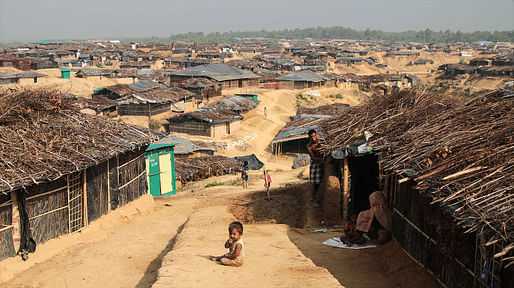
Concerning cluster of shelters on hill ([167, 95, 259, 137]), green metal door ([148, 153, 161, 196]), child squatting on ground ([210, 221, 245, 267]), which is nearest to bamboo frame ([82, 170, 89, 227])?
child squatting on ground ([210, 221, 245, 267])

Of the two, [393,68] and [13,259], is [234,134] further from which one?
[393,68]

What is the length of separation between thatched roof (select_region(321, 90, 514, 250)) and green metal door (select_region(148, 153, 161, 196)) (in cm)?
635

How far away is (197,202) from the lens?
14.2 meters

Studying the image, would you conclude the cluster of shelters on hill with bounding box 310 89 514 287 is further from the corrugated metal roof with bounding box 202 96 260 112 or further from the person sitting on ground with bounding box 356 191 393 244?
the corrugated metal roof with bounding box 202 96 260 112

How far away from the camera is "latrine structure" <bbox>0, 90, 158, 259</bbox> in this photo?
8.71 metres

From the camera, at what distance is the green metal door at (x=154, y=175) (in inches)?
621

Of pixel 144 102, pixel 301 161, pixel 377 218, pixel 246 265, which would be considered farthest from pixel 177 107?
pixel 246 265

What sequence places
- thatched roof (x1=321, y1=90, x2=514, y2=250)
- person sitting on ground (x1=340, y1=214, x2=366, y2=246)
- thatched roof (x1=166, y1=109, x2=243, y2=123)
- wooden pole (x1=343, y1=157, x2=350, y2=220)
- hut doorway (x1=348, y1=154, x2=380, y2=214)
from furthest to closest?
thatched roof (x1=166, y1=109, x2=243, y2=123), hut doorway (x1=348, y1=154, x2=380, y2=214), wooden pole (x1=343, y1=157, x2=350, y2=220), person sitting on ground (x1=340, y1=214, x2=366, y2=246), thatched roof (x1=321, y1=90, x2=514, y2=250)

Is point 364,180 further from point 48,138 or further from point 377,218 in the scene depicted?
point 48,138

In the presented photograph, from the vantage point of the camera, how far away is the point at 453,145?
7.80 metres

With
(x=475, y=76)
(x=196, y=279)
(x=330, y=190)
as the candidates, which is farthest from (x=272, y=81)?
(x=196, y=279)

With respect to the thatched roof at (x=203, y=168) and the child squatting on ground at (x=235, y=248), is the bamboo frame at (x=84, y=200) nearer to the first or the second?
the child squatting on ground at (x=235, y=248)

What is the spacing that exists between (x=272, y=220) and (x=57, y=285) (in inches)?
206

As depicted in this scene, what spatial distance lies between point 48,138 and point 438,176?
753cm
